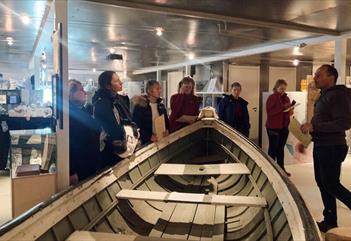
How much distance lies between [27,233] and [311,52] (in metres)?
7.58

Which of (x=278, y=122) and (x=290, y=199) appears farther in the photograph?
(x=278, y=122)

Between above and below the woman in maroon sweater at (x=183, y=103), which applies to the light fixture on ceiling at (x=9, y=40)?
above

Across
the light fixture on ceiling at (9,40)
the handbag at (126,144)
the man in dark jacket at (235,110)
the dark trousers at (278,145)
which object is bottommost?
the dark trousers at (278,145)

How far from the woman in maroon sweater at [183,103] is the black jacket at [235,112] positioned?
0.80 meters

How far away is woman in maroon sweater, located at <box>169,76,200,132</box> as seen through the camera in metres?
4.62

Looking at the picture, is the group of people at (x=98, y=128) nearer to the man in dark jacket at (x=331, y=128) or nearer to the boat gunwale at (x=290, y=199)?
the boat gunwale at (x=290, y=199)

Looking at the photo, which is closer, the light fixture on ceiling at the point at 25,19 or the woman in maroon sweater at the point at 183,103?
the woman in maroon sweater at the point at 183,103

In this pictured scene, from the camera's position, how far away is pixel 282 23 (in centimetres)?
497

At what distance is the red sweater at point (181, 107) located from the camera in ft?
15.2

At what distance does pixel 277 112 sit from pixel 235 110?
71 centimetres

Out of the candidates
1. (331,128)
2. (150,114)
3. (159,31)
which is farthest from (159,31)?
(331,128)

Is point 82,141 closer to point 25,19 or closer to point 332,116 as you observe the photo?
point 332,116

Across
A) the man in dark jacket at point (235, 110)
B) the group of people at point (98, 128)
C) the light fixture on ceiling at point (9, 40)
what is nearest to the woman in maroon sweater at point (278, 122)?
the man in dark jacket at point (235, 110)

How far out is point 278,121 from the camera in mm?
5699
